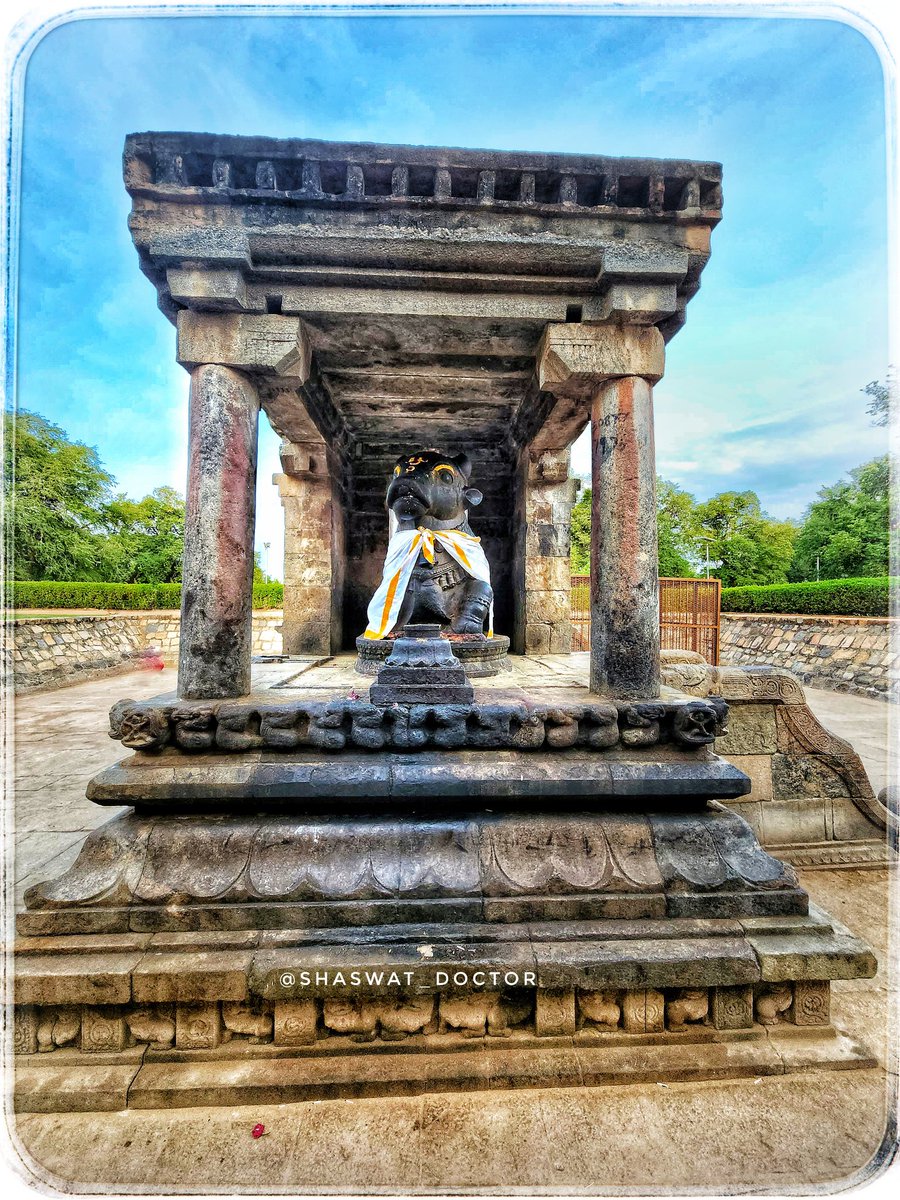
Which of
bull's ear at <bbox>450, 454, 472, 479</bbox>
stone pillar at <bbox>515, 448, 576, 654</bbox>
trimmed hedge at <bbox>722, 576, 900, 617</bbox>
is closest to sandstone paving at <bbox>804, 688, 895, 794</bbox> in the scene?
trimmed hedge at <bbox>722, 576, 900, 617</bbox>

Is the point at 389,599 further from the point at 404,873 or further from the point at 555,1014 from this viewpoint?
the point at 555,1014

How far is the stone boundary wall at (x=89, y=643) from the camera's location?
11.1 metres

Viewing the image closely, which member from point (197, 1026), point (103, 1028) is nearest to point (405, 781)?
point (197, 1026)

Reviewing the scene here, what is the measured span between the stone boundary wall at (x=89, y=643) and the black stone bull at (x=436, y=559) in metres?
5.59

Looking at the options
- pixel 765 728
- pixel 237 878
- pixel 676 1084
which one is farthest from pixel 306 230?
pixel 765 728

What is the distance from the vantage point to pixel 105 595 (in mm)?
18297

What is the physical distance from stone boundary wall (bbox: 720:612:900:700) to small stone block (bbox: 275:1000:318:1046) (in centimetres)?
1223

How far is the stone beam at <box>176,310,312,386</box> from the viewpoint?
3166 mm

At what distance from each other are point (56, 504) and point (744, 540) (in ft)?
120

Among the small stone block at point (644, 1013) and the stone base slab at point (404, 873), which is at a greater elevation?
the stone base slab at point (404, 873)

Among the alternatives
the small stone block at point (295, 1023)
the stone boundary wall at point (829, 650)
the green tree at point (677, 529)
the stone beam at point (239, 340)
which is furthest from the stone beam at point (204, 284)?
the green tree at point (677, 529)

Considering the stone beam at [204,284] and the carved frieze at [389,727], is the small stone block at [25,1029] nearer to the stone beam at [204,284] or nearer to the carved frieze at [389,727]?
the carved frieze at [389,727]

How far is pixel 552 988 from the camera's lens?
2271mm

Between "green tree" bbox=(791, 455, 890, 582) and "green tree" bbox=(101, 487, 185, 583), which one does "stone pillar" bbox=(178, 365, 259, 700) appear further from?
"green tree" bbox=(791, 455, 890, 582)
